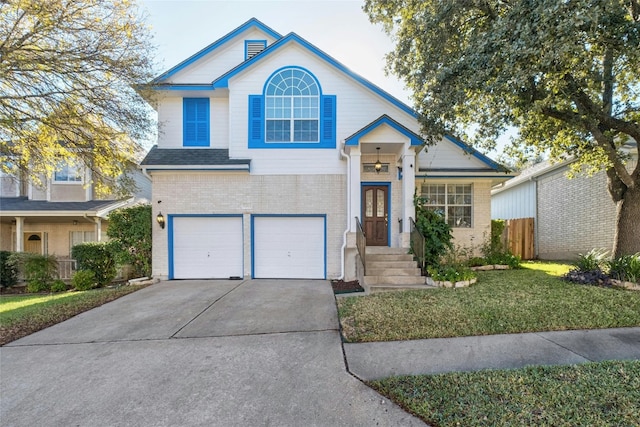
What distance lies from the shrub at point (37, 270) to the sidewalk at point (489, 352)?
12115 mm

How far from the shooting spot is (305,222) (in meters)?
10.4

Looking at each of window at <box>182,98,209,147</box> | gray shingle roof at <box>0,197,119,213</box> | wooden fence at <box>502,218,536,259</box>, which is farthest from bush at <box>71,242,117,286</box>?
wooden fence at <box>502,218,536,259</box>

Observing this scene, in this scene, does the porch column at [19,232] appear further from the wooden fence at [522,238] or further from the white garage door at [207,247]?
the wooden fence at [522,238]

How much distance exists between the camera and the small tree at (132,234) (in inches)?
398

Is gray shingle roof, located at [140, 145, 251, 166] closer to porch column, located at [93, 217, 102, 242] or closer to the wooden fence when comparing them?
porch column, located at [93, 217, 102, 242]

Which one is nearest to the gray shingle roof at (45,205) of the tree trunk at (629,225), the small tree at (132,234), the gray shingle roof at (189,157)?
the small tree at (132,234)

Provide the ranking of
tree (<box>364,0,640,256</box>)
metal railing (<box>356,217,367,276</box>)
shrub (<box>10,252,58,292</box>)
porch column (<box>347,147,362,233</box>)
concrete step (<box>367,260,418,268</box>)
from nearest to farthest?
tree (<box>364,0,640,256</box>) → metal railing (<box>356,217,367,276</box>) → concrete step (<box>367,260,418,268</box>) → porch column (<box>347,147,362,233</box>) → shrub (<box>10,252,58,292</box>)

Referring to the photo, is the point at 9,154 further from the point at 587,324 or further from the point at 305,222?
the point at 587,324

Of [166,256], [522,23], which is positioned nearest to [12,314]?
[166,256]

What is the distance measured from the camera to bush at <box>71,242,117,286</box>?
405 inches

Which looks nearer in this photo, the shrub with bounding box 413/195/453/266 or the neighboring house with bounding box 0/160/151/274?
the shrub with bounding box 413/195/453/266

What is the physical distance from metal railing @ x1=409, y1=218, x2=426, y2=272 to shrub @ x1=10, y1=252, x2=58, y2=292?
12.8m

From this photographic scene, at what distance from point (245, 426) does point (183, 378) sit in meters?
1.35

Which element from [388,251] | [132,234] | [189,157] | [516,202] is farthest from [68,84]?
[516,202]
